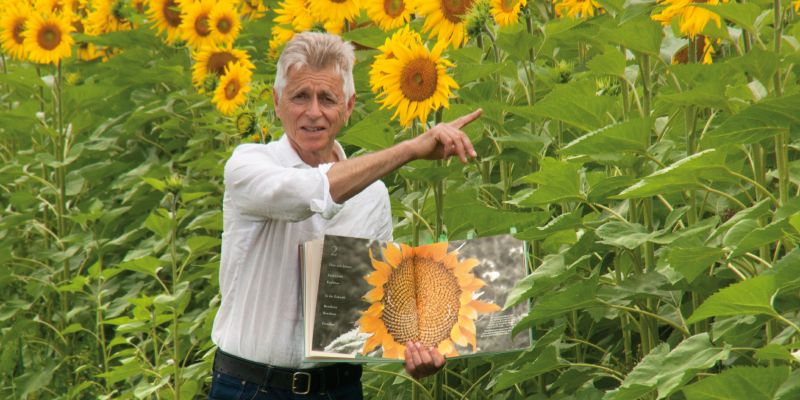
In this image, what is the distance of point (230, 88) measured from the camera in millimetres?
4695

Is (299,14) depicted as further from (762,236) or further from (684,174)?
(762,236)

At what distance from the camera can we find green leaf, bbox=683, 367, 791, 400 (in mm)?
2068

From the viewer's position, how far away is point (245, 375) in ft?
9.24

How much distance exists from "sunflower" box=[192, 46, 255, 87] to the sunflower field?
0.01 m

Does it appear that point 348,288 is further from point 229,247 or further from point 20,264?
point 20,264

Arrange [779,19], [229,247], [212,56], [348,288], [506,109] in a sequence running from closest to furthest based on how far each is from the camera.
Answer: [779,19]
[348,288]
[229,247]
[506,109]
[212,56]

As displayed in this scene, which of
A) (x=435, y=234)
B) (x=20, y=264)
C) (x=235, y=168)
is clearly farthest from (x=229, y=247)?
(x=20, y=264)

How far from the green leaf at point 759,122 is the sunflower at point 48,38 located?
3.88 meters

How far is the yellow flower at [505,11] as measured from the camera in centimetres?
344

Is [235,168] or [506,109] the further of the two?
[506,109]

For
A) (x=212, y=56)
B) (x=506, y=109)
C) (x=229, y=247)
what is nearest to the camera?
(x=229, y=247)

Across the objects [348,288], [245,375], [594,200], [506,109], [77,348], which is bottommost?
[77,348]

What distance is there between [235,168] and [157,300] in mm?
1341

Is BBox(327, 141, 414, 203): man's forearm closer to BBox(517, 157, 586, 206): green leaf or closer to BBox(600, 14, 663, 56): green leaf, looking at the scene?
BBox(517, 157, 586, 206): green leaf
